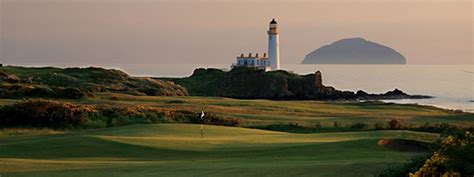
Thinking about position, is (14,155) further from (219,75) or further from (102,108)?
(219,75)

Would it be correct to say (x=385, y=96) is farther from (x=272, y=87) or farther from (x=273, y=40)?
(x=273, y=40)

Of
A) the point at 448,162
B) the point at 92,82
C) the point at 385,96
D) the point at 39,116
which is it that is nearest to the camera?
the point at 448,162

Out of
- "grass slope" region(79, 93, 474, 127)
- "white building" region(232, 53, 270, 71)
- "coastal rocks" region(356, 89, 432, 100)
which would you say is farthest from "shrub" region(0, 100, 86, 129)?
"white building" region(232, 53, 270, 71)

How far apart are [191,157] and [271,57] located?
11209 centimetres

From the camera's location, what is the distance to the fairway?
16781mm

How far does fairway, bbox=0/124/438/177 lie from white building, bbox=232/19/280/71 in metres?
99.1

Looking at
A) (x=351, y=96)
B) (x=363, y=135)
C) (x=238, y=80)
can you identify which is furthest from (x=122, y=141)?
(x=238, y=80)

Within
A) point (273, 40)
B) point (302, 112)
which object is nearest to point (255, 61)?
point (273, 40)

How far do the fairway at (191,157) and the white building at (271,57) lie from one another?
99.1 meters

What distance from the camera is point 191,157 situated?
23.1 metres

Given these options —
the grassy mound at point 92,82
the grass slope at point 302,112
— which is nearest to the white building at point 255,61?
the grassy mound at point 92,82

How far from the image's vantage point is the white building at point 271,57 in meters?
129

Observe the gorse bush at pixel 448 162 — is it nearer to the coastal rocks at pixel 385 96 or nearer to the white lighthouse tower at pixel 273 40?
the coastal rocks at pixel 385 96

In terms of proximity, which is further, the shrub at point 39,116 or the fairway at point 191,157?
the shrub at point 39,116
